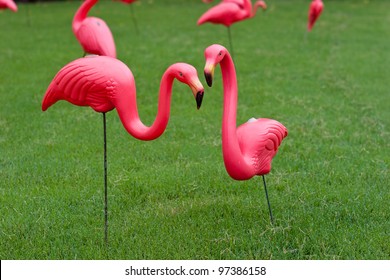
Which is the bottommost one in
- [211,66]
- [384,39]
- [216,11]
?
[384,39]

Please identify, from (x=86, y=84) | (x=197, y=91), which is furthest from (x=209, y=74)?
(x=86, y=84)

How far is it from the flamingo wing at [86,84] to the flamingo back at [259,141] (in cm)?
82

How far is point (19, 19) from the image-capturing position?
43.0 feet

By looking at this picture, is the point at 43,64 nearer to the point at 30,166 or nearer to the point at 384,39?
the point at 30,166

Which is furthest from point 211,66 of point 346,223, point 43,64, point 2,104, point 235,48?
point 235,48

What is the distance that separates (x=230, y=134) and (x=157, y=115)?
424 millimetres

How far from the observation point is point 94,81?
337 centimetres

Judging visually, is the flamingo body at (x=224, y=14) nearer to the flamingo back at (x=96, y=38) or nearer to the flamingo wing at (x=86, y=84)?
the flamingo back at (x=96, y=38)

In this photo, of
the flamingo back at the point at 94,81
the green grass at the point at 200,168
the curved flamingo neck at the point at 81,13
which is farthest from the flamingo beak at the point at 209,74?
the curved flamingo neck at the point at 81,13

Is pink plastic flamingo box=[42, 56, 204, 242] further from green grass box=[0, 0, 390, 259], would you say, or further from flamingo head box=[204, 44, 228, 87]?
green grass box=[0, 0, 390, 259]

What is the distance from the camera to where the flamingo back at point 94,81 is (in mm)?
3367

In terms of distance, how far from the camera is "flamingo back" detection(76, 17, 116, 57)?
6.23 m

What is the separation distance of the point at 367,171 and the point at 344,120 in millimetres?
1465

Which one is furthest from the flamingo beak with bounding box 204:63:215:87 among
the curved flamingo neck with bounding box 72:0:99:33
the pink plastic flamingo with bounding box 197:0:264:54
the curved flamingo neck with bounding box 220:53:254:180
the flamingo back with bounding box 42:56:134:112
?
the pink plastic flamingo with bounding box 197:0:264:54
